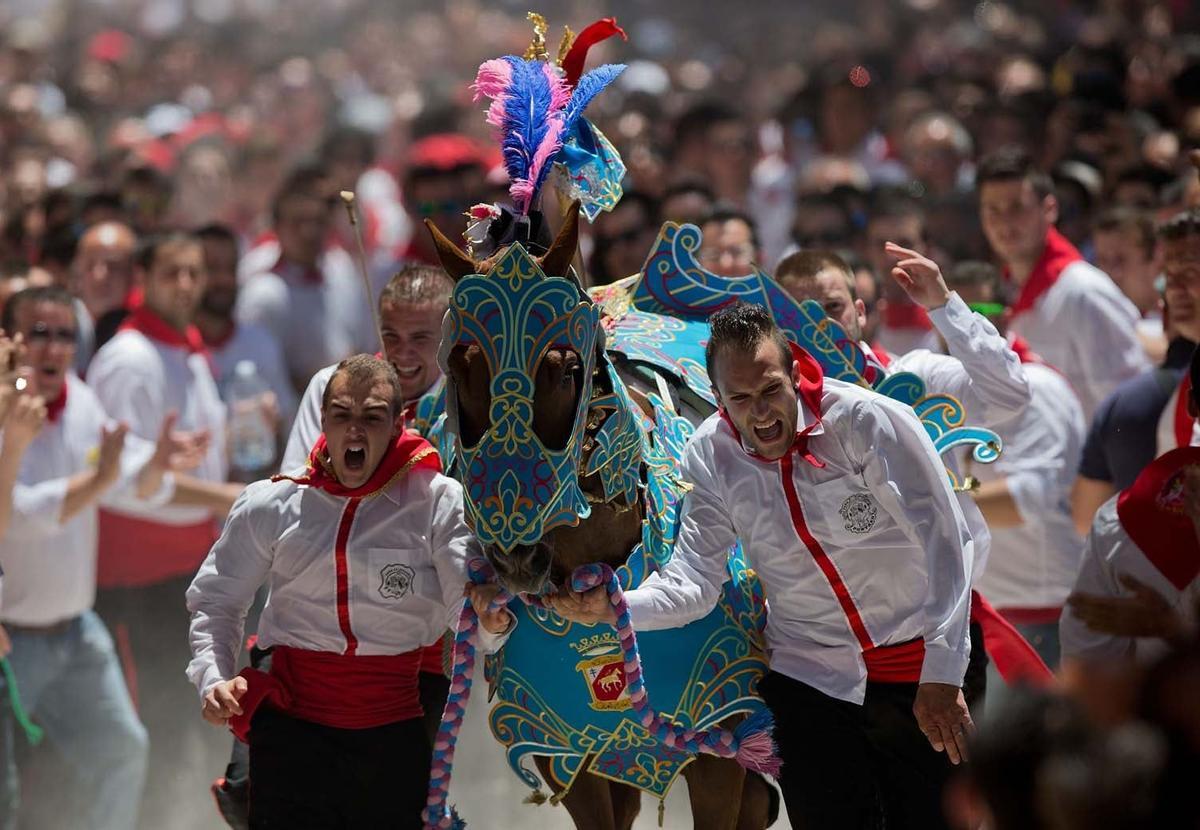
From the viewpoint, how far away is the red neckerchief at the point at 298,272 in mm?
9906

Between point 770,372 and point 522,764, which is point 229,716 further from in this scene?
point 770,372

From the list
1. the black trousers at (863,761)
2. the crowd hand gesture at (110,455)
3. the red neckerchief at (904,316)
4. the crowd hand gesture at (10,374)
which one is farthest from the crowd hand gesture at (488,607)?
the red neckerchief at (904,316)

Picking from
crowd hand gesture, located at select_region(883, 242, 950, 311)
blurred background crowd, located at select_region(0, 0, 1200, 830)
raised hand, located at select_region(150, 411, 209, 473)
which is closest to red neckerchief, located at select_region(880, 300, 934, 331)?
blurred background crowd, located at select_region(0, 0, 1200, 830)

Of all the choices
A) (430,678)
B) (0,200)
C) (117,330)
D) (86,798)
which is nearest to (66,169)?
(0,200)

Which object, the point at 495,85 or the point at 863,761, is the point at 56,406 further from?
the point at 863,761

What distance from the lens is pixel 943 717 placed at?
4098mm

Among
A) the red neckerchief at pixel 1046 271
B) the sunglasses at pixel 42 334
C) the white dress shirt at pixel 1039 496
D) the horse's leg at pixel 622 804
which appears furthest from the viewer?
the red neckerchief at pixel 1046 271

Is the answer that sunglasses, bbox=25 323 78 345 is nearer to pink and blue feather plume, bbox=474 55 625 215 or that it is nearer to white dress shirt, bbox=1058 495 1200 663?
pink and blue feather plume, bbox=474 55 625 215

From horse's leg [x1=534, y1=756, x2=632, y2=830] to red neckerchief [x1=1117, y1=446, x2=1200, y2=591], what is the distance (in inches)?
58.8

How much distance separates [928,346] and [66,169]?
779 centimetres

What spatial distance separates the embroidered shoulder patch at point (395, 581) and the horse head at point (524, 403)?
0.61 metres

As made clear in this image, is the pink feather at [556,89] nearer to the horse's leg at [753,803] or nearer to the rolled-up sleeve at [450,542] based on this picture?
the rolled-up sleeve at [450,542]

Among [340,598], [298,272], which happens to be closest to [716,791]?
[340,598]

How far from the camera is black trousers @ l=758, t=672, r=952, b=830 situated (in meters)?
4.31
